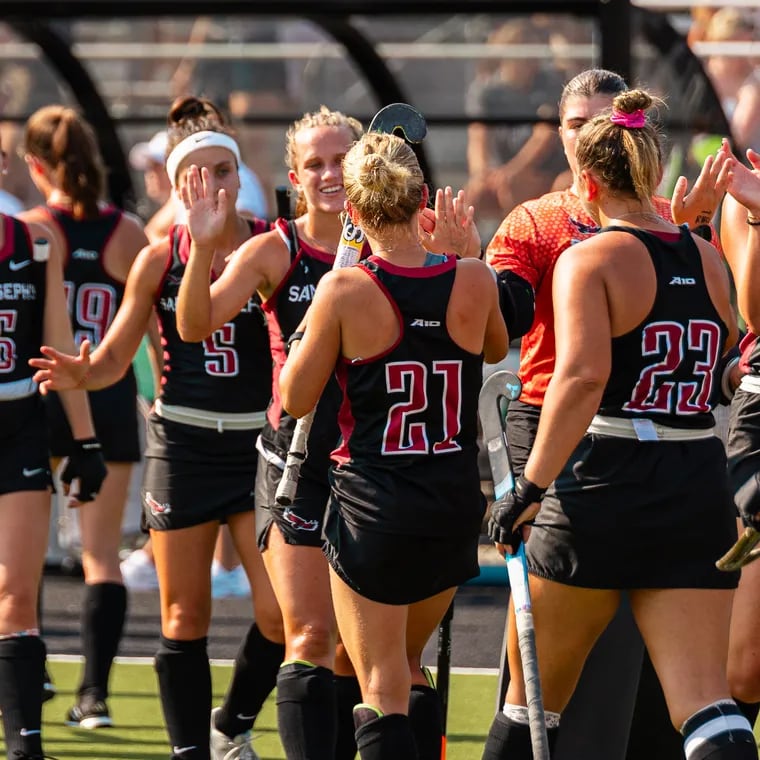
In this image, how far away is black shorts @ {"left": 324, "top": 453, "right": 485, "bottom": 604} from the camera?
158 inches

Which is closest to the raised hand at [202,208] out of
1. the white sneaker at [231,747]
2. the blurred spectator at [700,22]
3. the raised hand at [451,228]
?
the raised hand at [451,228]

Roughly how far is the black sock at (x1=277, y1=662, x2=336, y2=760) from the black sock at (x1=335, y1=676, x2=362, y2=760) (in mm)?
219

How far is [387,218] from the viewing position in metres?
4.02

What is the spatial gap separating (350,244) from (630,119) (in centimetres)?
80

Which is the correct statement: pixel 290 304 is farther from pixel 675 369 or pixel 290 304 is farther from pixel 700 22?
pixel 700 22

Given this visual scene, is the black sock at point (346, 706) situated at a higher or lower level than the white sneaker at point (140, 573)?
higher

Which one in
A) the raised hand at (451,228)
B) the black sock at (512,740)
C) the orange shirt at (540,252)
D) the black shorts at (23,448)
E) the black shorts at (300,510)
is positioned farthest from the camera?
the black shorts at (23,448)

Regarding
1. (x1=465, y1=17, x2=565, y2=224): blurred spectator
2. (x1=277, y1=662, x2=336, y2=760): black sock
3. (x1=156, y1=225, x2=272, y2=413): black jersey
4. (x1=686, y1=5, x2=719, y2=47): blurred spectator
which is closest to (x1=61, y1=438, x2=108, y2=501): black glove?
(x1=156, y1=225, x2=272, y2=413): black jersey

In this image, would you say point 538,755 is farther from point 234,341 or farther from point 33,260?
point 33,260

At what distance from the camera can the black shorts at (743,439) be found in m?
4.65

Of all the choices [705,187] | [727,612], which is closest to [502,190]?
[705,187]

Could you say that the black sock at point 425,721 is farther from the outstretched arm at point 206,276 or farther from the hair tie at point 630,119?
the hair tie at point 630,119

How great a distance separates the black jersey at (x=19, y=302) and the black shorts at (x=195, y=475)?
1.60ft

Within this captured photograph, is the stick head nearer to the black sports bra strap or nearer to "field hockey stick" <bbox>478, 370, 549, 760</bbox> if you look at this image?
the black sports bra strap
